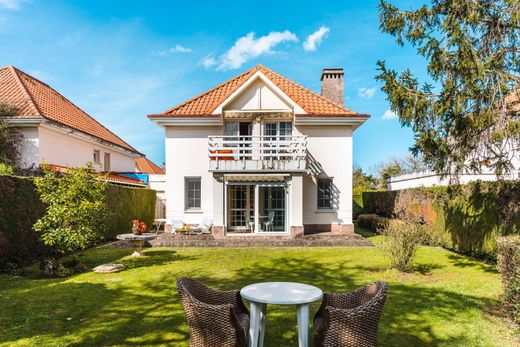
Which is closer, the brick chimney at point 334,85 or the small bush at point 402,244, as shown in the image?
the small bush at point 402,244

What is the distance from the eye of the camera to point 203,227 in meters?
20.7

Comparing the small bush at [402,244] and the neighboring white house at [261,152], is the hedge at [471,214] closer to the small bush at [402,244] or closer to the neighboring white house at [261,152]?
the small bush at [402,244]

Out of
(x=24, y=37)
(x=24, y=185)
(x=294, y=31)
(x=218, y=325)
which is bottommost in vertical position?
(x=218, y=325)

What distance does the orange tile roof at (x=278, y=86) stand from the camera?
71.6 feet

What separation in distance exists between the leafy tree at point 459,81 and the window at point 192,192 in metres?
14.5

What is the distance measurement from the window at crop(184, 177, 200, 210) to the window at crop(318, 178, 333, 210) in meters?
8.92

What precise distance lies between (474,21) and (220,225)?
53.2 ft

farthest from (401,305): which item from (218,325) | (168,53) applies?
(168,53)

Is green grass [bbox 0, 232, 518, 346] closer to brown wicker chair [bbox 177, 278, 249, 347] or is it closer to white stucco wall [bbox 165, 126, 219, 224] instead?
brown wicker chair [bbox 177, 278, 249, 347]

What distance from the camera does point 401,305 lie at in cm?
863

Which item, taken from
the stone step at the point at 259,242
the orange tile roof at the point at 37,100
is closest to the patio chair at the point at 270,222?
the stone step at the point at 259,242

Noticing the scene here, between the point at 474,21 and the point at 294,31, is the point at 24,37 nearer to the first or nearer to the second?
the point at 294,31

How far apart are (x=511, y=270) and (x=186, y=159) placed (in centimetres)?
1892

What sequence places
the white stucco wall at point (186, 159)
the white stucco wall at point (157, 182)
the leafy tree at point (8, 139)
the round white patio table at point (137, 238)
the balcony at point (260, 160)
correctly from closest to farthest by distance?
the round white patio table at point (137, 238) → the leafy tree at point (8, 139) → the balcony at point (260, 160) → the white stucco wall at point (186, 159) → the white stucco wall at point (157, 182)
